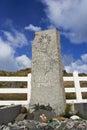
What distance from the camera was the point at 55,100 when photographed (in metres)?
10.2

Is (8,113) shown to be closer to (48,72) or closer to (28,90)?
(48,72)

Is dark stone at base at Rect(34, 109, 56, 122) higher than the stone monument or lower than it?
lower

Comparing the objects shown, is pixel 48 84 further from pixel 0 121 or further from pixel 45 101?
pixel 0 121

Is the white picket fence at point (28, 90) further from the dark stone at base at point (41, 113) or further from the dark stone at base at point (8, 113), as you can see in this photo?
the dark stone at base at point (41, 113)

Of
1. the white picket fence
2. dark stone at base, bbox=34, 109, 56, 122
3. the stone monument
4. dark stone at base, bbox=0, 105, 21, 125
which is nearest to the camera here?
dark stone at base, bbox=0, 105, 21, 125

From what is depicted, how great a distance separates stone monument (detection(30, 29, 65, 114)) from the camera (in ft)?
33.4

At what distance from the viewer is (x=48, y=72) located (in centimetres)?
1034

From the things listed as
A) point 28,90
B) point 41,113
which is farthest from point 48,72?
Answer: point 28,90

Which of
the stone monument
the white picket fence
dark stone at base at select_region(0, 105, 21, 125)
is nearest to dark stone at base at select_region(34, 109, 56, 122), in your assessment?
dark stone at base at select_region(0, 105, 21, 125)

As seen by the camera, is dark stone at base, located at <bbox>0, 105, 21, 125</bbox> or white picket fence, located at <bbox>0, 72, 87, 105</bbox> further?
white picket fence, located at <bbox>0, 72, 87, 105</bbox>

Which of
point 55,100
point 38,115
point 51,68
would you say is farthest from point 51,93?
point 38,115

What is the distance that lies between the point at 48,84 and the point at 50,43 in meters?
1.55

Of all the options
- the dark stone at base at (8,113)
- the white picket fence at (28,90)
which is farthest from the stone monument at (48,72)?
the white picket fence at (28,90)

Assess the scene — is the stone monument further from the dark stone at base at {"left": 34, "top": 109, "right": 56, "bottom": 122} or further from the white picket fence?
the white picket fence
